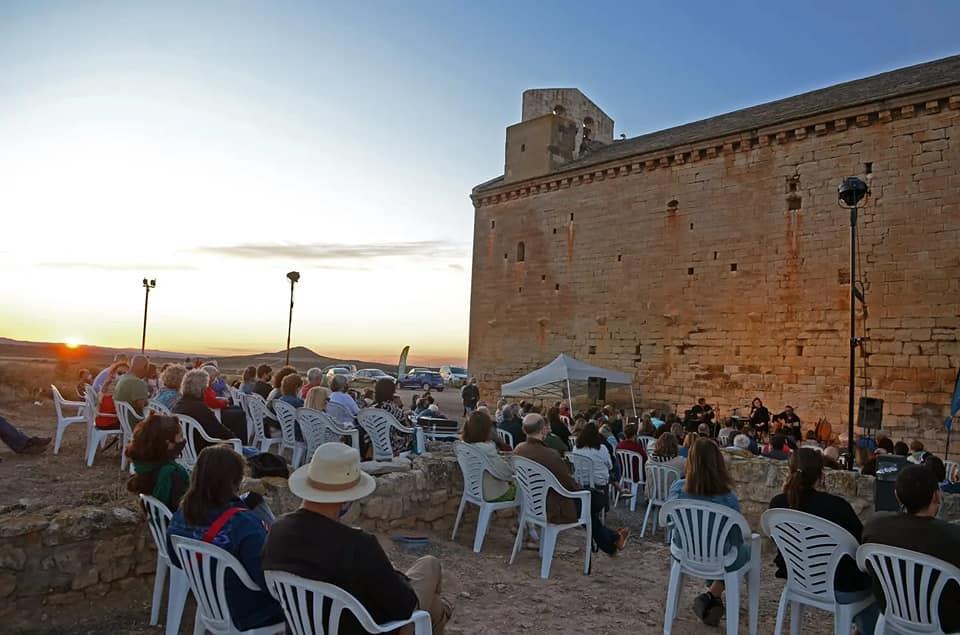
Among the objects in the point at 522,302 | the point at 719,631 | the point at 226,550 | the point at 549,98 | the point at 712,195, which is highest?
the point at 549,98

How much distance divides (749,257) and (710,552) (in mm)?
12322

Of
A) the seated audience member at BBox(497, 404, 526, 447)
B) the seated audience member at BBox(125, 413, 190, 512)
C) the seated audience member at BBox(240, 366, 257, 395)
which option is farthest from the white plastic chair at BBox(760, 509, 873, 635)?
the seated audience member at BBox(240, 366, 257, 395)

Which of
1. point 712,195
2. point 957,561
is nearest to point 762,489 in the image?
point 957,561

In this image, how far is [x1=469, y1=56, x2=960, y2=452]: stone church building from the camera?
12328mm

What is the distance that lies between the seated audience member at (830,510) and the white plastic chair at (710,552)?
0.25 metres

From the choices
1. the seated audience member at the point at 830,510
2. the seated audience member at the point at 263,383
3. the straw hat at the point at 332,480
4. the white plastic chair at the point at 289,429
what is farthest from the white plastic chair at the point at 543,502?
the seated audience member at the point at 263,383

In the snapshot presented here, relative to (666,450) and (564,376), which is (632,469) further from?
(564,376)

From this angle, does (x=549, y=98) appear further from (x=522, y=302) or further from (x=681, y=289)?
(x=681, y=289)

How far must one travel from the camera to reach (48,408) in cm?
1350

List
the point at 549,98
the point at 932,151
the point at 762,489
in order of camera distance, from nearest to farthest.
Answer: the point at 762,489, the point at 932,151, the point at 549,98

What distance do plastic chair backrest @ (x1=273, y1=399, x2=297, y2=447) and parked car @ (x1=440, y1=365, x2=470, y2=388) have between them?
31381mm

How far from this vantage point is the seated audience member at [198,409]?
5.49m

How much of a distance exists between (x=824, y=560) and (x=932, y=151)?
12.0 metres

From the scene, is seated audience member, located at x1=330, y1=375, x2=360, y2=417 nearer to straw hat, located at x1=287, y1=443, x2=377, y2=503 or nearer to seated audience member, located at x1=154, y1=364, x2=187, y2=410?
seated audience member, located at x1=154, y1=364, x2=187, y2=410
